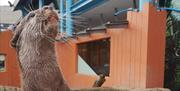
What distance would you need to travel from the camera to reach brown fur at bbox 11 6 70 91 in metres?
2.40

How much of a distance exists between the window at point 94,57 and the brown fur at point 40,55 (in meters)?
7.38

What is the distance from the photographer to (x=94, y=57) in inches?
444

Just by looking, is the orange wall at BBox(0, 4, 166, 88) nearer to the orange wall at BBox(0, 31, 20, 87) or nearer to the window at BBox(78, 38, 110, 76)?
the window at BBox(78, 38, 110, 76)

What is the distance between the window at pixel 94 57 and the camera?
10.2 m

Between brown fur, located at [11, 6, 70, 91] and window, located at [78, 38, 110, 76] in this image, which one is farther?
window, located at [78, 38, 110, 76]

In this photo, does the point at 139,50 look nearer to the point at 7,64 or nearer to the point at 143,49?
the point at 143,49

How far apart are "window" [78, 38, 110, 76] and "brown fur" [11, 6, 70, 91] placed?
291 inches

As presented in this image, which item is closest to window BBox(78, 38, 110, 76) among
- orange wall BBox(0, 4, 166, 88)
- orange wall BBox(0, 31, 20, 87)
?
orange wall BBox(0, 4, 166, 88)

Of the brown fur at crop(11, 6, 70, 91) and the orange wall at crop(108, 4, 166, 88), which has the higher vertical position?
the brown fur at crop(11, 6, 70, 91)

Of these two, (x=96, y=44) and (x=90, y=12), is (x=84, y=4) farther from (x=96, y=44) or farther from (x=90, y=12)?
(x=96, y=44)

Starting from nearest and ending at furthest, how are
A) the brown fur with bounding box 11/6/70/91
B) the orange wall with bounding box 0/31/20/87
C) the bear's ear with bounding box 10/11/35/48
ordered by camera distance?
1. the brown fur with bounding box 11/6/70/91
2. the bear's ear with bounding box 10/11/35/48
3. the orange wall with bounding box 0/31/20/87

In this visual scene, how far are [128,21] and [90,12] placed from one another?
12.4 ft

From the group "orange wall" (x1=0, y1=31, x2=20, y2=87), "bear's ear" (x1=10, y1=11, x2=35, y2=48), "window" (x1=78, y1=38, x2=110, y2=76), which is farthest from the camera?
"orange wall" (x1=0, y1=31, x2=20, y2=87)

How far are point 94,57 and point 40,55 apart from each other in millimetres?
8881
